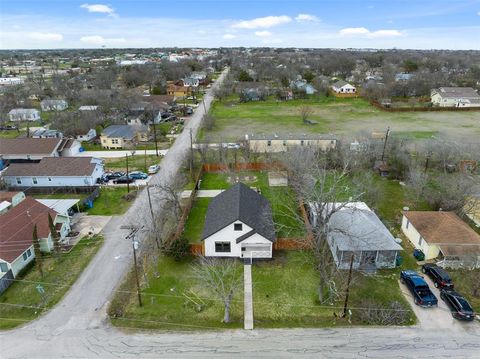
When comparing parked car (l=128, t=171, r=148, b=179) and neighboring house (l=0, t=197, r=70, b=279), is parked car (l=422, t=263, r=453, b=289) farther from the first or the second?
parked car (l=128, t=171, r=148, b=179)

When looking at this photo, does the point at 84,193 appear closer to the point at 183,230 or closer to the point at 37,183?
the point at 37,183

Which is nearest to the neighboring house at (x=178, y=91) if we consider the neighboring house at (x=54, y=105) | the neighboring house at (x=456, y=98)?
the neighboring house at (x=54, y=105)

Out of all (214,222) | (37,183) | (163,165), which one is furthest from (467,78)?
(37,183)

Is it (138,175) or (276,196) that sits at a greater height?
(138,175)

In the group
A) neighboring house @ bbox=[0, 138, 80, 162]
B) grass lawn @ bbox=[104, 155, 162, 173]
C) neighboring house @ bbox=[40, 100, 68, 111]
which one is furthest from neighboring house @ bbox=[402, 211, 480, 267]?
neighboring house @ bbox=[40, 100, 68, 111]

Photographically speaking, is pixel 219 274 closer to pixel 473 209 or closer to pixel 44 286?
pixel 44 286

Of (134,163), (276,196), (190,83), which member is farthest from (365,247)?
(190,83)

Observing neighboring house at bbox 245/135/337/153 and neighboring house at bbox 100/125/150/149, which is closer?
neighboring house at bbox 245/135/337/153
